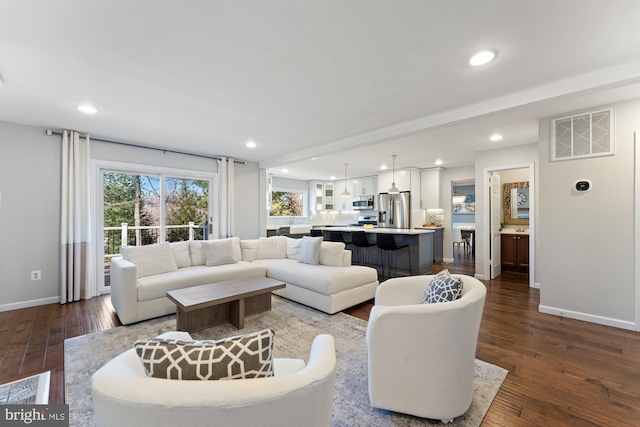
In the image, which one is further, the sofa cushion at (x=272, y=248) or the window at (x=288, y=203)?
the window at (x=288, y=203)

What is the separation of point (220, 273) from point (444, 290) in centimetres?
299

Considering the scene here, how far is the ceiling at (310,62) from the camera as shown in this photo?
1645 millimetres

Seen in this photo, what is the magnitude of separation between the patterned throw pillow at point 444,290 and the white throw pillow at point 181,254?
11.6 feet

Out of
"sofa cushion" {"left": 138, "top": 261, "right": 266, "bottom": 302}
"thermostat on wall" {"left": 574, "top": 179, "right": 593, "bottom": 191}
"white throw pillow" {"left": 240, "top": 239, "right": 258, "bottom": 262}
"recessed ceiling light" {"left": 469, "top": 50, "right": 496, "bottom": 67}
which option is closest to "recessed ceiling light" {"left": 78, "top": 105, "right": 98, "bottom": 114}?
"sofa cushion" {"left": 138, "top": 261, "right": 266, "bottom": 302}

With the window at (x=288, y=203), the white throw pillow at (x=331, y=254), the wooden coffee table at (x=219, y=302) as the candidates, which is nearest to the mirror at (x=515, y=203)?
the white throw pillow at (x=331, y=254)

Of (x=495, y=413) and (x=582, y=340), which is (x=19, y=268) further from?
(x=582, y=340)

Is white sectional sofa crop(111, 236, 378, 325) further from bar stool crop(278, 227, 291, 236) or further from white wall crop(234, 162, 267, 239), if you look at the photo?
bar stool crop(278, 227, 291, 236)

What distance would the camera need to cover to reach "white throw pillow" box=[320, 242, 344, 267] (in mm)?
4043

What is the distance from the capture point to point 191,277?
138 inches

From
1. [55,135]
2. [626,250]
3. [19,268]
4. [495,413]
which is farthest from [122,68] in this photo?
[626,250]

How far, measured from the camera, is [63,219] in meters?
3.82

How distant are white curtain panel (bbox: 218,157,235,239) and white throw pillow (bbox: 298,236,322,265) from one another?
2.04 metres

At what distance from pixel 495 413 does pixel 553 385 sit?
0.66 metres

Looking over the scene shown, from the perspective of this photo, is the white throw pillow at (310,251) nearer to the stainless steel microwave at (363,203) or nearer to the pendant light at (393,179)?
the pendant light at (393,179)
